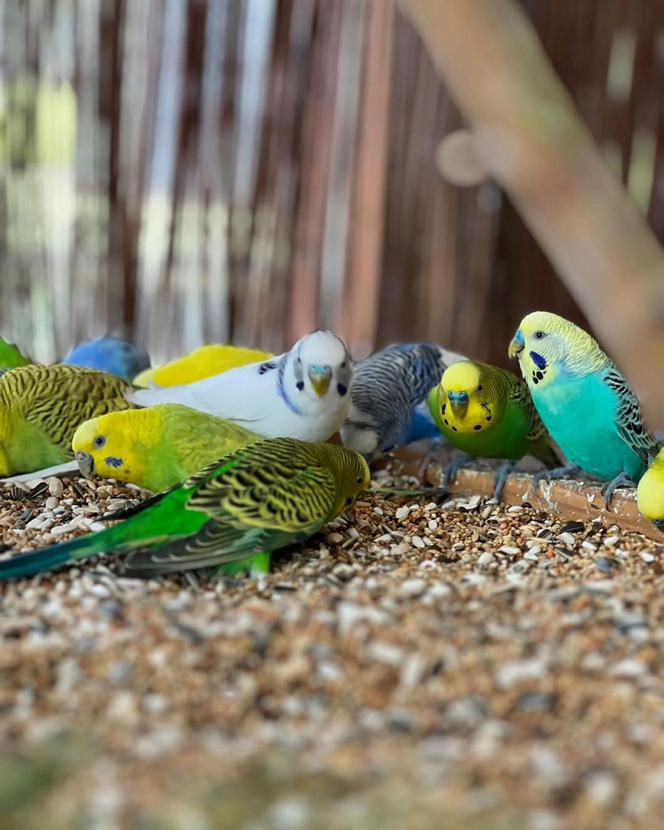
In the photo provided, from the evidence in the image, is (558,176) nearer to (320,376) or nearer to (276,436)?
(320,376)

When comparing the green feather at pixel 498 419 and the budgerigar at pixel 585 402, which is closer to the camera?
the budgerigar at pixel 585 402

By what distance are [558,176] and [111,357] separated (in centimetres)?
226

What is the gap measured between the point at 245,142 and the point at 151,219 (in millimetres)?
579

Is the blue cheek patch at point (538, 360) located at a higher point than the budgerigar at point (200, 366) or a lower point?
higher

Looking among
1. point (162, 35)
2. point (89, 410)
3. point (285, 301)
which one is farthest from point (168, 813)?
point (162, 35)

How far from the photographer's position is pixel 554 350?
253 centimetres

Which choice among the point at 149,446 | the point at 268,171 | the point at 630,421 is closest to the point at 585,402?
the point at 630,421

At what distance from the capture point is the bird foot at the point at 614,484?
2498mm

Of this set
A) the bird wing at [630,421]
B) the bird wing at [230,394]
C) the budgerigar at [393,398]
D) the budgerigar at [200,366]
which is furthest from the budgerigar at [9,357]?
the bird wing at [630,421]

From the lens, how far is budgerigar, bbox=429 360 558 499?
2650mm

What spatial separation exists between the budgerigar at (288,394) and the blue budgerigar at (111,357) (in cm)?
85

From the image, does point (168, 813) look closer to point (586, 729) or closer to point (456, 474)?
point (586, 729)

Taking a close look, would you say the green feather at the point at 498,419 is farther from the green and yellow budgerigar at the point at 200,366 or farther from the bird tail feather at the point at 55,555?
the bird tail feather at the point at 55,555

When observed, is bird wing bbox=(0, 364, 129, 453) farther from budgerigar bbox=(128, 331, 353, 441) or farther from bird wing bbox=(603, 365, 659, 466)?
bird wing bbox=(603, 365, 659, 466)
